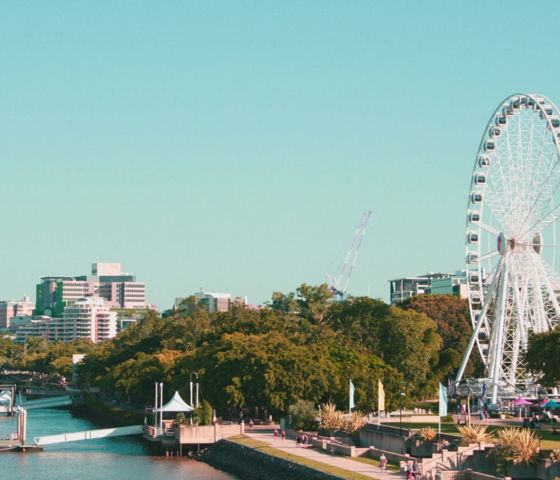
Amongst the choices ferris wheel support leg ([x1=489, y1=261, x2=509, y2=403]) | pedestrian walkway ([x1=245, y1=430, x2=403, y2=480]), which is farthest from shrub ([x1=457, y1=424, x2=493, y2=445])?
ferris wheel support leg ([x1=489, y1=261, x2=509, y2=403])

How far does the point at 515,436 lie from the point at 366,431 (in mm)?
25076

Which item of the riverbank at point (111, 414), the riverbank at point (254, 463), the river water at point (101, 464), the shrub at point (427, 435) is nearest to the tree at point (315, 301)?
the riverbank at point (111, 414)

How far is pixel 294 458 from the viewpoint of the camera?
9131 centimetres

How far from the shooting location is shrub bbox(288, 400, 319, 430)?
113 m

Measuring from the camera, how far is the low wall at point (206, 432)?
11588 cm

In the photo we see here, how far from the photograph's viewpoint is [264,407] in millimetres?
126625

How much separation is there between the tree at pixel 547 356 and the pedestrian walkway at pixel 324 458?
20.3 metres

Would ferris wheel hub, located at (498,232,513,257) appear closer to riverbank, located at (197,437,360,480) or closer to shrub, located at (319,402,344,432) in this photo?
shrub, located at (319,402,344,432)

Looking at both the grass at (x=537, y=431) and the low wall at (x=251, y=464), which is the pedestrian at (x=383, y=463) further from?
the grass at (x=537, y=431)

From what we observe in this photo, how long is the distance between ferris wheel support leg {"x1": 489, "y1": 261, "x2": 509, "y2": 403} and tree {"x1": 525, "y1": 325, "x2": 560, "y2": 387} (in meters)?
14.5

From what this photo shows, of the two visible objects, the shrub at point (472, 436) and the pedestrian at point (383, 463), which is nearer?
the pedestrian at point (383, 463)

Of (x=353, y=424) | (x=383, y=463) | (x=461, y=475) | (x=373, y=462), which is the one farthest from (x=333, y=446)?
(x=461, y=475)

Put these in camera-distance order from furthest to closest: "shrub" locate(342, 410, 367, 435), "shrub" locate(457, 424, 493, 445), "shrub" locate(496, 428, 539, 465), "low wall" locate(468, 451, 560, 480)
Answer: "shrub" locate(342, 410, 367, 435)
"shrub" locate(457, 424, 493, 445)
"shrub" locate(496, 428, 539, 465)
"low wall" locate(468, 451, 560, 480)

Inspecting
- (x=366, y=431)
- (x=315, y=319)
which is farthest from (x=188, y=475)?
(x=315, y=319)
